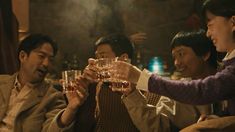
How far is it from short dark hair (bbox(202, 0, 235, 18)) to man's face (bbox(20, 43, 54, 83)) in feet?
4.21

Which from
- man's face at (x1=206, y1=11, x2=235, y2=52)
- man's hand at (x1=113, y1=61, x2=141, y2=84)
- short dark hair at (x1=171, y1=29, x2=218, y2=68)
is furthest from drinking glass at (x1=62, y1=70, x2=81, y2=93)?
man's face at (x1=206, y1=11, x2=235, y2=52)

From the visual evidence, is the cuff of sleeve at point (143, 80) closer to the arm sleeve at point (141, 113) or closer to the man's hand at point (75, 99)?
the arm sleeve at point (141, 113)

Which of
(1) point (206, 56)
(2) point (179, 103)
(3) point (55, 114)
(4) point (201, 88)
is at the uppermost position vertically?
(1) point (206, 56)

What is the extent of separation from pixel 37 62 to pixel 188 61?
3.27 feet

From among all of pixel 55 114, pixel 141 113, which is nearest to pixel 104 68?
pixel 141 113

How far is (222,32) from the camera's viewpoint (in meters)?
1.40

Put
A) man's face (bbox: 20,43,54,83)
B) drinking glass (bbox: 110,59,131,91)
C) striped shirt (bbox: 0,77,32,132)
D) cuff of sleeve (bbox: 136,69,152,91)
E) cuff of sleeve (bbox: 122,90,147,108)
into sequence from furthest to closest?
man's face (bbox: 20,43,54,83) → striped shirt (bbox: 0,77,32,132) → cuff of sleeve (bbox: 122,90,147,108) → drinking glass (bbox: 110,59,131,91) → cuff of sleeve (bbox: 136,69,152,91)

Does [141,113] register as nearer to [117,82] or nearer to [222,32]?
[117,82]

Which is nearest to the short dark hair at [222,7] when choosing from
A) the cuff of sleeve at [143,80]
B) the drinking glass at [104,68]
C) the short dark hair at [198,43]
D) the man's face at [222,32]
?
the man's face at [222,32]

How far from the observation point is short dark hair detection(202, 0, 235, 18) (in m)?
1.38

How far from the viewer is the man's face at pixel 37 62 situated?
93.4 inches

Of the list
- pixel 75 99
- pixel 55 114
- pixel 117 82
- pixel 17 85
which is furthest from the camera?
pixel 17 85

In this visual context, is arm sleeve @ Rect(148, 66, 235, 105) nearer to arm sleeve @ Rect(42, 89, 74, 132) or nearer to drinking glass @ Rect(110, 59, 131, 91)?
drinking glass @ Rect(110, 59, 131, 91)

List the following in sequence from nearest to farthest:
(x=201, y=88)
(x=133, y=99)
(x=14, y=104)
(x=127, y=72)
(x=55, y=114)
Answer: (x=201, y=88), (x=127, y=72), (x=133, y=99), (x=55, y=114), (x=14, y=104)
